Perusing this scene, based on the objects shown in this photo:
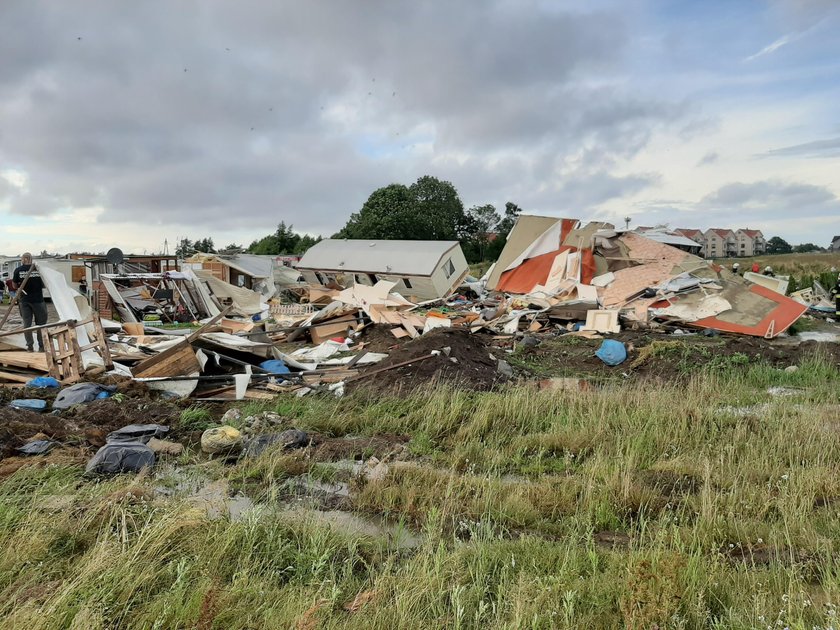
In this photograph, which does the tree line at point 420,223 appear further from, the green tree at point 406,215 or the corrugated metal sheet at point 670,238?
the corrugated metal sheet at point 670,238

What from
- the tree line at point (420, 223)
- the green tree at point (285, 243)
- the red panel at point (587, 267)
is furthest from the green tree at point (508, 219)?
the red panel at point (587, 267)

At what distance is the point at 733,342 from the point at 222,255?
73.4 ft

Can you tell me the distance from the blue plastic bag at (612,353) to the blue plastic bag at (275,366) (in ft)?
19.0

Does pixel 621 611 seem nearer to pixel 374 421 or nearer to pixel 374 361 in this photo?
pixel 374 421

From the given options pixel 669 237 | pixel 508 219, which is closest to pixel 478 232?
pixel 508 219

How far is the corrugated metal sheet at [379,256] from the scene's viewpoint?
23.8 m

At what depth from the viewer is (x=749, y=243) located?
9888 centimetres

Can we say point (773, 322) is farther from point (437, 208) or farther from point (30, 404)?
point (437, 208)

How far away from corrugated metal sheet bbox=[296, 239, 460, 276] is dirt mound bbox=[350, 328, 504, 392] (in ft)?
43.6

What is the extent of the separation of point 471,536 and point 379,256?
22.8 meters

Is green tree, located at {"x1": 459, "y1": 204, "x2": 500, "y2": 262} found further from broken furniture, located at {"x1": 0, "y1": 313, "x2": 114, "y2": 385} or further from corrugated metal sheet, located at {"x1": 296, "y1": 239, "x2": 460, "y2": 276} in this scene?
broken furniture, located at {"x1": 0, "y1": 313, "x2": 114, "y2": 385}

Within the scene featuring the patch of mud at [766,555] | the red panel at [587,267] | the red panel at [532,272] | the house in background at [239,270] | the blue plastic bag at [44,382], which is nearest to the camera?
the patch of mud at [766,555]

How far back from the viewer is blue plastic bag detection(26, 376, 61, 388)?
7.60 meters

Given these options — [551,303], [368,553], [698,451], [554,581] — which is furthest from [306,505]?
[551,303]
